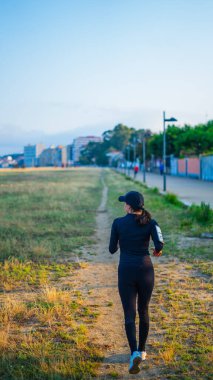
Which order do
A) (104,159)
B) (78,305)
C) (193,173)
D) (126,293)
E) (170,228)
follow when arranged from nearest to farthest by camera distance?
(126,293)
(78,305)
(170,228)
(193,173)
(104,159)

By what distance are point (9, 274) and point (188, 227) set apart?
21.9 ft

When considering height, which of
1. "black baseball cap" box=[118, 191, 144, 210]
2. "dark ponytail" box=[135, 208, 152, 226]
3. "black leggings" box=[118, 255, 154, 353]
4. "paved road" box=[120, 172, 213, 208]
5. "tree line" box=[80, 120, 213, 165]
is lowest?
"paved road" box=[120, 172, 213, 208]

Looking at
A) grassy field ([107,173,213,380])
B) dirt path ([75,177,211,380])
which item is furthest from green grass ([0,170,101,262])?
grassy field ([107,173,213,380])

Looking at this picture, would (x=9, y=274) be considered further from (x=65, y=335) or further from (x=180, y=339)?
(x=180, y=339)

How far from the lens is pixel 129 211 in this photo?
13.9 ft

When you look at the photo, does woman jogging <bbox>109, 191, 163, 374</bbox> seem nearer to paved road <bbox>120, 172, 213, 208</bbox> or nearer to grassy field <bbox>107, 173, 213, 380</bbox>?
grassy field <bbox>107, 173, 213, 380</bbox>

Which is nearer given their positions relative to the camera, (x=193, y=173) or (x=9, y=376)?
(x=9, y=376)

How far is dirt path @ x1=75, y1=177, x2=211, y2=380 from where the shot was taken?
4.28 meters

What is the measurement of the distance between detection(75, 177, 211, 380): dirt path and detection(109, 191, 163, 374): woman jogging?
0.68ft

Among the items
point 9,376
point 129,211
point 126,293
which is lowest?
point 9,376

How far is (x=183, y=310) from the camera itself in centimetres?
589

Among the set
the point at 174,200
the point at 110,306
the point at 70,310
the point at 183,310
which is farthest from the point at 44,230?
the point at 174,200

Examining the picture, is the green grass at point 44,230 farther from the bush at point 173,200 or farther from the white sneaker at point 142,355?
the white sneaker at point 142,355

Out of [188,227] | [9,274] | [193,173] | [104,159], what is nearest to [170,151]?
[193,173]
